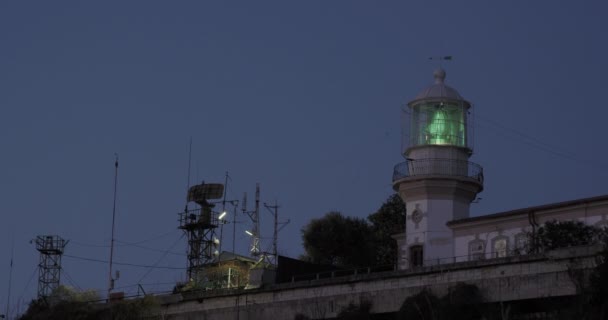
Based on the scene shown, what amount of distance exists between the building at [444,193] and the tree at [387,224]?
13.5 m

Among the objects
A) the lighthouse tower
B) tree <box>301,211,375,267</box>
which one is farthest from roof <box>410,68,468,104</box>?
tree <box>301,211,375,267</box>

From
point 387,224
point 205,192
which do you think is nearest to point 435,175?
point 387,224

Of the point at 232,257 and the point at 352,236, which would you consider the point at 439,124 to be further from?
the point at 352,236

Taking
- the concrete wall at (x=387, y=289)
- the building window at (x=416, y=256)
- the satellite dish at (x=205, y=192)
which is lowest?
the concrete wall at (x=387, y=289)

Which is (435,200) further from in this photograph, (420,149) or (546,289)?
(546,289)

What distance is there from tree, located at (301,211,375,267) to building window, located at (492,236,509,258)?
57.6 feet

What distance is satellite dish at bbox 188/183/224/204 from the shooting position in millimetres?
74500

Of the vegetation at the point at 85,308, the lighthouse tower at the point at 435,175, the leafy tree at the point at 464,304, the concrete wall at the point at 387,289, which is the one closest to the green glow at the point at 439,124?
the lighthouse tower at the point at 435,175

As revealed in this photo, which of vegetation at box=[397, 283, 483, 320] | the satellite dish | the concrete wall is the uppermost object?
the satellite dish

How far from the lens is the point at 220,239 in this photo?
7500cm

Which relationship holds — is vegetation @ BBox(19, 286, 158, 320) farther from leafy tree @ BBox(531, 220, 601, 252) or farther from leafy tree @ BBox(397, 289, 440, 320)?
leafy tree @ BBox(531, 220, 601, 252)

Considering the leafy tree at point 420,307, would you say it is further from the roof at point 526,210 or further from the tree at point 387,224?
the tree at point 387,224

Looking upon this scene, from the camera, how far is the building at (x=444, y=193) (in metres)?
49.3

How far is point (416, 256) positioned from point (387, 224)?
56.0 feet
